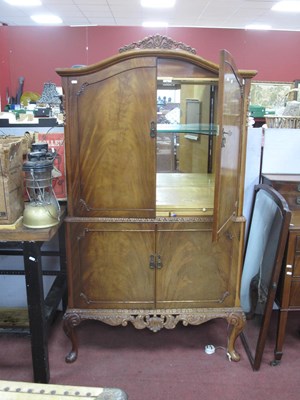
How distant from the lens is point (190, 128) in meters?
2.04

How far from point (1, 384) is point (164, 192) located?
122 centimetres

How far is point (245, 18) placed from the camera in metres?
7.24

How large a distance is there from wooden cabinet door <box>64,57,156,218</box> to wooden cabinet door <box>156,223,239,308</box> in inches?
7.6

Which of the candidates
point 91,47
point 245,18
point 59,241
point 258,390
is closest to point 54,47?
point 91,47

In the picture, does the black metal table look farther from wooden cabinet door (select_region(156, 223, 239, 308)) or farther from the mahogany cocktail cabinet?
wooden cabinet door (select_region(156, 223, 239, 308))

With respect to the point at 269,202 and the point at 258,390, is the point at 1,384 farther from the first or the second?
the point at 269,202

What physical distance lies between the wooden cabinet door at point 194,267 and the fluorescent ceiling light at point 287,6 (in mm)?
5948

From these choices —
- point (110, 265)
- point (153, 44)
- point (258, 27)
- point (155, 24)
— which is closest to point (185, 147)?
point (153, 44)

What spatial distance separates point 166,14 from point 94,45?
1.85m

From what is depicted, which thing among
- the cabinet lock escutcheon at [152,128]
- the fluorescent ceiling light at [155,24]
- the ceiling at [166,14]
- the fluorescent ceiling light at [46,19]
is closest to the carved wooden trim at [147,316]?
the cabinet lock escutcheon at [152,128]

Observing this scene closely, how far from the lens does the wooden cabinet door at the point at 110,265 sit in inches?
71.2

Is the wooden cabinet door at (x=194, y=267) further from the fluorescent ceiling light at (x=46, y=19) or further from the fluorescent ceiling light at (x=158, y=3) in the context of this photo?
the fluorescent ceiling light at (x=46, y=19)

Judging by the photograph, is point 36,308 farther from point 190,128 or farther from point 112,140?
point 190,128

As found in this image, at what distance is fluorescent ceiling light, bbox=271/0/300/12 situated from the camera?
6270mm
